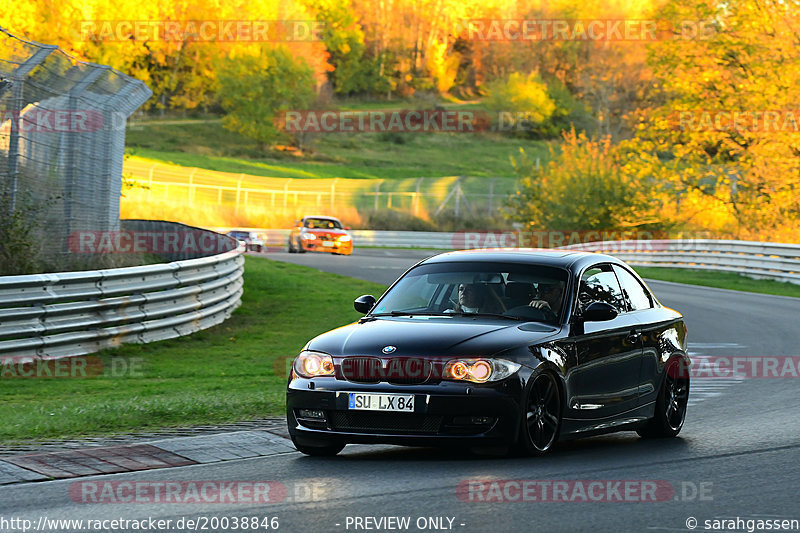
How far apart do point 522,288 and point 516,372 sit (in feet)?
4.22

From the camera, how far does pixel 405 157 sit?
380ft

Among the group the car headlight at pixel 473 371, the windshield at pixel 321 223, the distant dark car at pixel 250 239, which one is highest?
the car headlight at pixel 473 371

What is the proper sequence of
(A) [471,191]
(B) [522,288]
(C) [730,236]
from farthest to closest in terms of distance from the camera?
1. (A) [471,191]
2. (C) [730,236]
3. (B) [522,288]

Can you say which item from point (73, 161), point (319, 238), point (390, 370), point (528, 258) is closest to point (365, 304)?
point (528, 258)

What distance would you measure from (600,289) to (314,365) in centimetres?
260

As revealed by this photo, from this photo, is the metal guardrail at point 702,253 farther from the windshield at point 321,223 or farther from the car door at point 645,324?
the car door at point 645,324

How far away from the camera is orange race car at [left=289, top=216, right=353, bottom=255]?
48.7m

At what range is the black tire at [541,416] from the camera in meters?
8.67

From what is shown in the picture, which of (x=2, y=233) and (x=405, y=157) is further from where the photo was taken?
(x=405, y=157)

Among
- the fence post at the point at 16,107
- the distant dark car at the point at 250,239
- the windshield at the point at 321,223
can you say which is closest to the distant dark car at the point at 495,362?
the fence post at the point at 16,107

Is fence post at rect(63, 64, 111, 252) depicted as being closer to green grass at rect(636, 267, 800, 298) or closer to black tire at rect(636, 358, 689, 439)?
black tire at rect(636, 358, 689, 439)

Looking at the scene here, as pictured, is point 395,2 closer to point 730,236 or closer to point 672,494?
point 730,236

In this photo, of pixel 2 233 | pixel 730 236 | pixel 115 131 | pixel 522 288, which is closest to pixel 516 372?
pixel 522 288

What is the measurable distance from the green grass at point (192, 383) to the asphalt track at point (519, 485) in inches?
74.8
